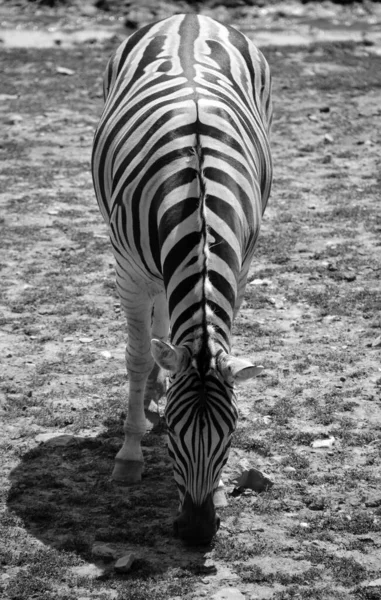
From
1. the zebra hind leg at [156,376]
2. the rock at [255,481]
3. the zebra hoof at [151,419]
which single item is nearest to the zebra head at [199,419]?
the rock at [255,481]

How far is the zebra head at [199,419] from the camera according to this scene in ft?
14.8

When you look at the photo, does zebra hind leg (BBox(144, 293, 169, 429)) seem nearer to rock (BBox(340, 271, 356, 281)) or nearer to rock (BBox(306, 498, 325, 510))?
rock (BBox(306, 498, 325, 510))

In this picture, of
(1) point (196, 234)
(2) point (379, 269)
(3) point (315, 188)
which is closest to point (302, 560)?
(1) point (196, 234)

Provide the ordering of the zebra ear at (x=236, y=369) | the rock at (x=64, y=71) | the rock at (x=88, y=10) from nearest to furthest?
the zebra ear at (x=236, y=369) → the rock at (x=64, y=71) → the rock at (x=88, y=10)

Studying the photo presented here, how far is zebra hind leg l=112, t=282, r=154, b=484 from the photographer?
18.7 ft

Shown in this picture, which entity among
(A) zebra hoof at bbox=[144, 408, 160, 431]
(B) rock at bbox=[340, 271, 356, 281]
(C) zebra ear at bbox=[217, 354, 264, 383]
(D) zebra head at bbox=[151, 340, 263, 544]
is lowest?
(A) zebra hoof at bbox=[144, 408, 160, 431]

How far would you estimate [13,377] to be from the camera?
6.89 metres

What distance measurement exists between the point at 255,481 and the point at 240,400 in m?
1.11

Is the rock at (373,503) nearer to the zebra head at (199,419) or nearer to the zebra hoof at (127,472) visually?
the zebra head at (199,419)

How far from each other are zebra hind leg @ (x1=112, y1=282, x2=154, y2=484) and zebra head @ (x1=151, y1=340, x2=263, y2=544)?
1080 mm

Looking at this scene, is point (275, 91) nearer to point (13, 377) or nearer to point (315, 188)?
point (315, 188)

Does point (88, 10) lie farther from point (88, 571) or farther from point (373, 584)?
point (373, 584)

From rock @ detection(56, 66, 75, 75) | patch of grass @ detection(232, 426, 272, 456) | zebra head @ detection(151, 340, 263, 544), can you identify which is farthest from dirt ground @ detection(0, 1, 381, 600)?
rock @ detection(56, 66, 75, 75)

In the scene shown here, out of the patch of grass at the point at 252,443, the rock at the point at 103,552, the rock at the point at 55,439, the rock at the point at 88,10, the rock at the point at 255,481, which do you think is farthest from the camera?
the rock at the point at 88,10
